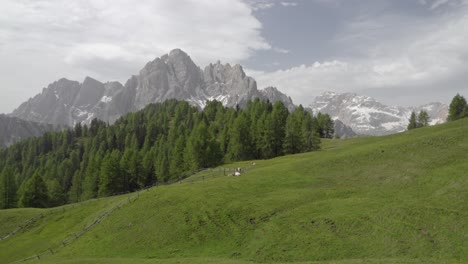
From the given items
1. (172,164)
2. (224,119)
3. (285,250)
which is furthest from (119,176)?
(285,250)

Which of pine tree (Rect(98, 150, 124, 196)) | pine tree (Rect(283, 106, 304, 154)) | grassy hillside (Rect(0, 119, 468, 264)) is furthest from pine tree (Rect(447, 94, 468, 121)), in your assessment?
pine tree (Rect(98, 150, 124, 196))

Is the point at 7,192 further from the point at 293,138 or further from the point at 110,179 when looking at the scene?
the point at 293,138

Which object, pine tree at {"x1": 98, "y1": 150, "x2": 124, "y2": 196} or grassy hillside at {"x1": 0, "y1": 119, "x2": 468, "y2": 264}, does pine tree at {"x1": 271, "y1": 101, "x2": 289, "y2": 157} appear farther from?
pine tree at {"x1": 98, "y1": 150, "x2": 124, "y2": 196}

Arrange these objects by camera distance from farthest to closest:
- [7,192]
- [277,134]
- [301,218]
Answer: [277,134] < [7,192] < [301,218]

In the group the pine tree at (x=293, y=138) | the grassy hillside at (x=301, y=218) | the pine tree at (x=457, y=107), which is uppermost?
the pine tree at (x=457, y=107)

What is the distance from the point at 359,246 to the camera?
3350 cm

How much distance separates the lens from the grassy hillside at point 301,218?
33.8 meters

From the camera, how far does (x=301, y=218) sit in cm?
4100

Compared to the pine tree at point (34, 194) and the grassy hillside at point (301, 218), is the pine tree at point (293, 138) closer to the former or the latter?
the grassy hillside at point (301, 218)

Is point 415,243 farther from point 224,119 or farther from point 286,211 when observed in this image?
point 224,119

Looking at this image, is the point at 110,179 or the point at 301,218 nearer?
the point at 301,218

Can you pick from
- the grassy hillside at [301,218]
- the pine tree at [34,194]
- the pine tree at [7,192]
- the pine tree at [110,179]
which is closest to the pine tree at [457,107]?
the grassy hillside at [301,218]

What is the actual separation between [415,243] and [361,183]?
20506 millimetres

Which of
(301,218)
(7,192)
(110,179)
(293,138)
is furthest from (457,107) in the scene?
(7,192)
